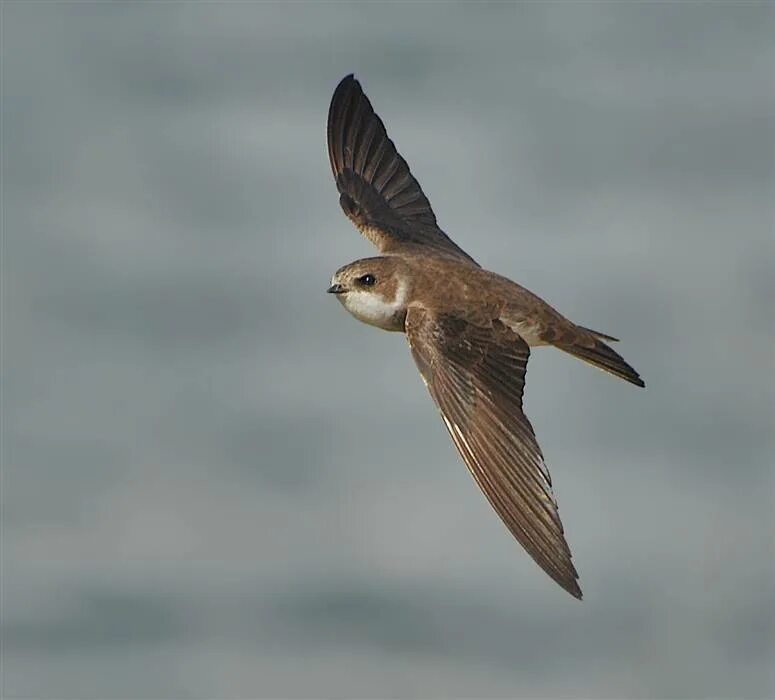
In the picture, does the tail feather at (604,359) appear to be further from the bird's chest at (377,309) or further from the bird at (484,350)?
the bird's chest at (377,309)

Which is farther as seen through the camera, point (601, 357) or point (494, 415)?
point (601, 357)

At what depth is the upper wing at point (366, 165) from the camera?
830cm

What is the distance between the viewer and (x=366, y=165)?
844cm

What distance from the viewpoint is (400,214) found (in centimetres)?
829

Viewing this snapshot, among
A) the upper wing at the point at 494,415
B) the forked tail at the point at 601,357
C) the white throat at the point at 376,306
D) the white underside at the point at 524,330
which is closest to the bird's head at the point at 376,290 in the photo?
the white throat at the point at 376,306

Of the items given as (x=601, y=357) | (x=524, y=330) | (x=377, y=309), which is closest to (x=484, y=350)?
(x=524, y=330)

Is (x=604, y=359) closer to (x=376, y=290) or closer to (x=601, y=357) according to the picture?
(x=601, y=357)

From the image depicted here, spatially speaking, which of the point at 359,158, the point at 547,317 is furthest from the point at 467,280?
the point at 359,158

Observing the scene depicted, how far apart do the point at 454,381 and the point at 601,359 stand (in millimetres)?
574

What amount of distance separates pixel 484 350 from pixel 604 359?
46 cm

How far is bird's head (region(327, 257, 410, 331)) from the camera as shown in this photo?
6.99m

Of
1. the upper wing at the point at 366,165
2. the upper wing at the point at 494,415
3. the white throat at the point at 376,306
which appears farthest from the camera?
the upper wing at the point at 366,165

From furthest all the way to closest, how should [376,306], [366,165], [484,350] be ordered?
[366,165] → [376,306] → [484,350]

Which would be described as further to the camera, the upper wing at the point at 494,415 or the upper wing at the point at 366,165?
the upper wing at the point at 366,165
